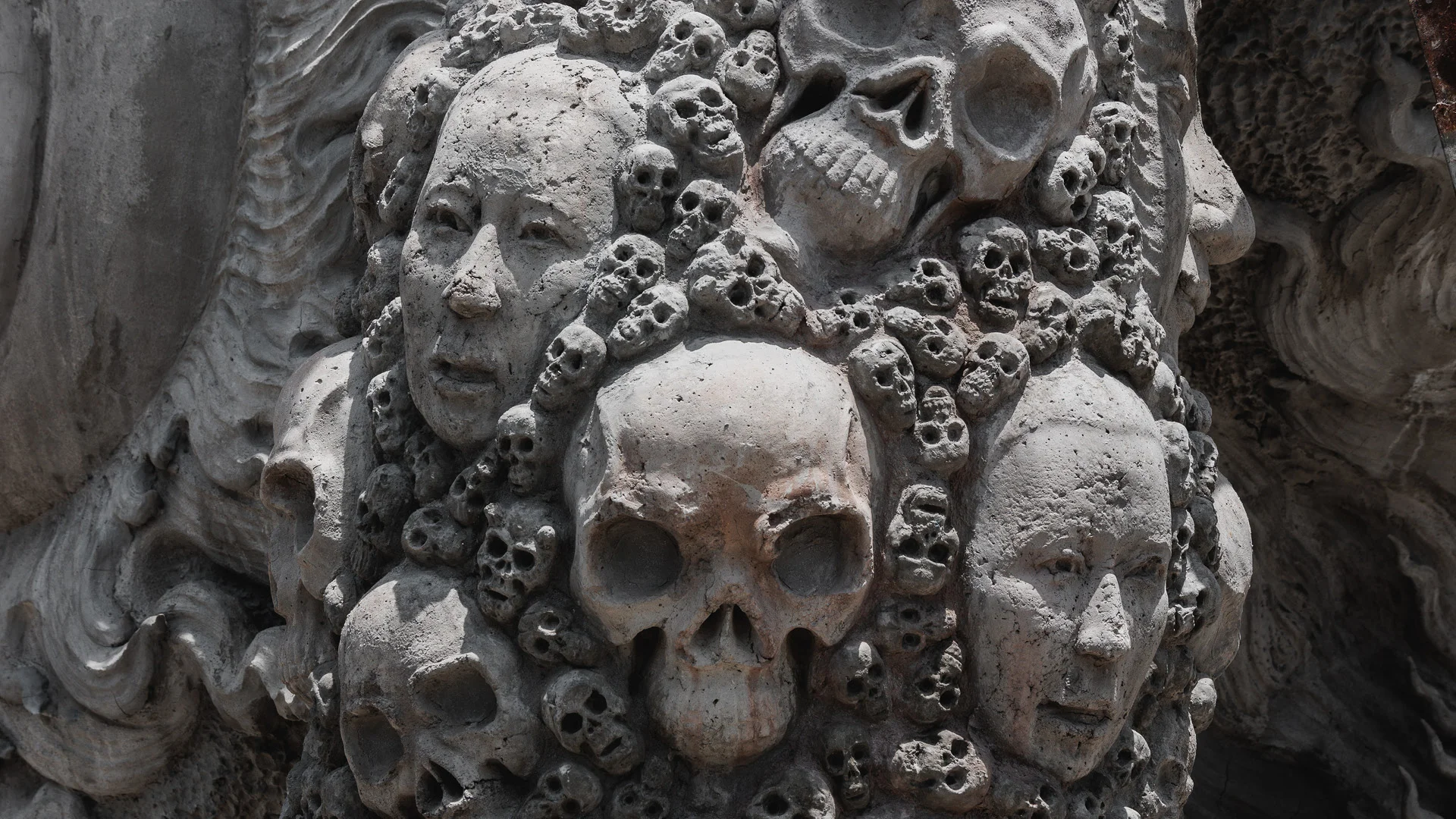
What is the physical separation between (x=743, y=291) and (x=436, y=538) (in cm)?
38

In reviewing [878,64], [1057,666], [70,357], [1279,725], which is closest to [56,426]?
[70,357]

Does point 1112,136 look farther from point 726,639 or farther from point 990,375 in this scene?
point 726,639

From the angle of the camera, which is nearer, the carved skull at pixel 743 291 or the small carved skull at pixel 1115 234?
the carved skull at pixel 743 291

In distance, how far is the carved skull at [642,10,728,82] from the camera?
167 cm

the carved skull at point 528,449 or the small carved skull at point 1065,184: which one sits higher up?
the small carved skull at point 1065,184

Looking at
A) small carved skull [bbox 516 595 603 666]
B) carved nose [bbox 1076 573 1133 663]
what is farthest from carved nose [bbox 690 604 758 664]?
carved nose [bbox 1076 573 1133 663]

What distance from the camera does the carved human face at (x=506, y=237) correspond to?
1.63m

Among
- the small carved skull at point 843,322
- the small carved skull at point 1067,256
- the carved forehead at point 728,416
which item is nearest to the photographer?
the carved forehead at point 728,416

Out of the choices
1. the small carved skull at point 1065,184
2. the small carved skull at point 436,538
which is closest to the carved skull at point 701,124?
the small carved skull at point 1065,184

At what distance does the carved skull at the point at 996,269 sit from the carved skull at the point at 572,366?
372 mm

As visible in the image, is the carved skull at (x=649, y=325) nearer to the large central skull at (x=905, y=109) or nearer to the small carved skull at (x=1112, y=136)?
the large central skull at (x=905, y=109)

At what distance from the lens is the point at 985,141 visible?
1.67 meters

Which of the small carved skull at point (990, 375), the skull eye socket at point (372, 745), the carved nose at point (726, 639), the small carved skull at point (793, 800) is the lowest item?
the skull eye socket at point (372, 745)

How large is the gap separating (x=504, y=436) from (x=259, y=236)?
0.74 meters
